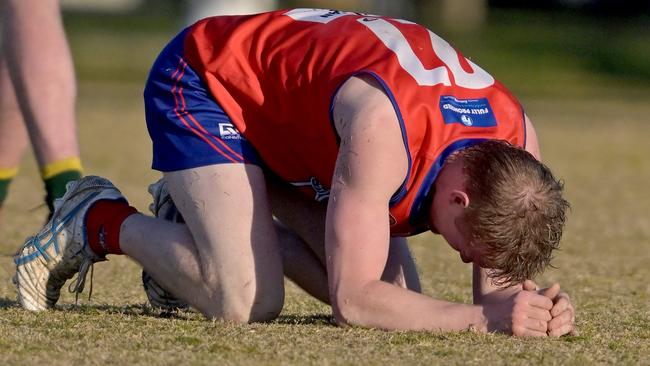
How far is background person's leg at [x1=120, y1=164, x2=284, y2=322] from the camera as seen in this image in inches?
144

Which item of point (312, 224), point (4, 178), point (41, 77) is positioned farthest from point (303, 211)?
point (4, 178)

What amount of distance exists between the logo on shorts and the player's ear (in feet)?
2.39

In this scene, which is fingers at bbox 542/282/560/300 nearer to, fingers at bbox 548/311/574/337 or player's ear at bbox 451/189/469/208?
fingers at bbox 548/311/574/337

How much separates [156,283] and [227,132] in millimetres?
526

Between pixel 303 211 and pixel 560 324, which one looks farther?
pixel 303 211

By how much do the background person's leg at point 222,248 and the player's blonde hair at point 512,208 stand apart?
0.65m

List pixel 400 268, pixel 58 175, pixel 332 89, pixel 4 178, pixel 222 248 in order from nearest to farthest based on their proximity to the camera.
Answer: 1. pixel 332 89
2. pixel 222 248
3. pixel 400 268
4. pixel 58 175
5. pixel 4 178

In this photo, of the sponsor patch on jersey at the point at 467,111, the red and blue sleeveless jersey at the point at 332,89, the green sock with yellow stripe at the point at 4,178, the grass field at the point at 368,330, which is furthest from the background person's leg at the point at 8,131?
the sponsor patch on jersey at the point at 467,111

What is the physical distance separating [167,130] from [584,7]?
31.7m

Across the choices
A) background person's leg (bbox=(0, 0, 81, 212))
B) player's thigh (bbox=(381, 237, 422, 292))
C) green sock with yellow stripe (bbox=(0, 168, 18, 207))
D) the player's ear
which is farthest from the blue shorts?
green sock with yellow stripe (bbox=(0, 168, 18, 207))

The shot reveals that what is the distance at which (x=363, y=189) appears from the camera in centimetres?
332

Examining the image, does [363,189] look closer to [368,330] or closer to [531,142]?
[368,330]

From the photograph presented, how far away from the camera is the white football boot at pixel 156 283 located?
3.88 metres

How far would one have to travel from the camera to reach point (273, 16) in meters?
3.96
